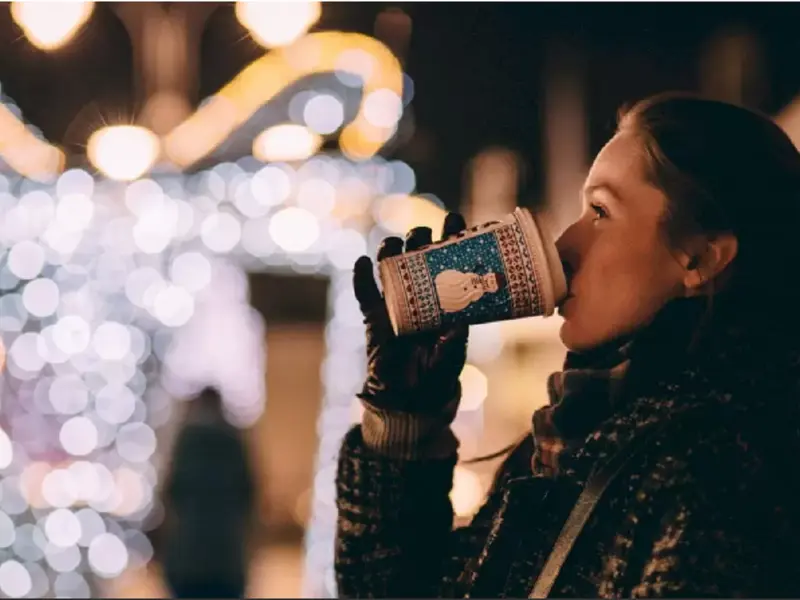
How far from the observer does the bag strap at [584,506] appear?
88 centimetres

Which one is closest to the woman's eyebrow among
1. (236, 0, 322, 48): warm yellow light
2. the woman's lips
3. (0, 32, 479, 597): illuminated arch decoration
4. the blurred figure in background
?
the woman's lips

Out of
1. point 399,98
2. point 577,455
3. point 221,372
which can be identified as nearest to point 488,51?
point 399,98

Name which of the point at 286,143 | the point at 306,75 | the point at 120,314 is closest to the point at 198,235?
the point at 120,314

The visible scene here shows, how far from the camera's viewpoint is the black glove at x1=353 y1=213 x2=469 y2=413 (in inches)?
42.5

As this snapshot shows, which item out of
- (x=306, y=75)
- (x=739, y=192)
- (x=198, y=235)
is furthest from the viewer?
(x=198, y=235)

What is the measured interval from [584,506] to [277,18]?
1.56 m

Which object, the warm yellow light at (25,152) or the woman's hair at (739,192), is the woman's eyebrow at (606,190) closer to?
the woman's hair at (739,192)

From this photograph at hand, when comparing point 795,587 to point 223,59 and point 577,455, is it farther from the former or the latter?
point 223,59

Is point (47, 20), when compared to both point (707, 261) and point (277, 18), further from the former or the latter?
point (707, 261)

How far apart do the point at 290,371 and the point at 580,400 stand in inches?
167

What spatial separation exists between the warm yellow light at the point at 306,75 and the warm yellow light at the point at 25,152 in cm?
38

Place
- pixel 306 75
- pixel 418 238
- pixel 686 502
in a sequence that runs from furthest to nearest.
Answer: pixel 306 75 → pixel 418 238 → pixel 686 502

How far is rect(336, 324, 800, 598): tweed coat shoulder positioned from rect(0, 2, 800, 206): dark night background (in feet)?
1.19

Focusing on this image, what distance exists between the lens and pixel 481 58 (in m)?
1.73
